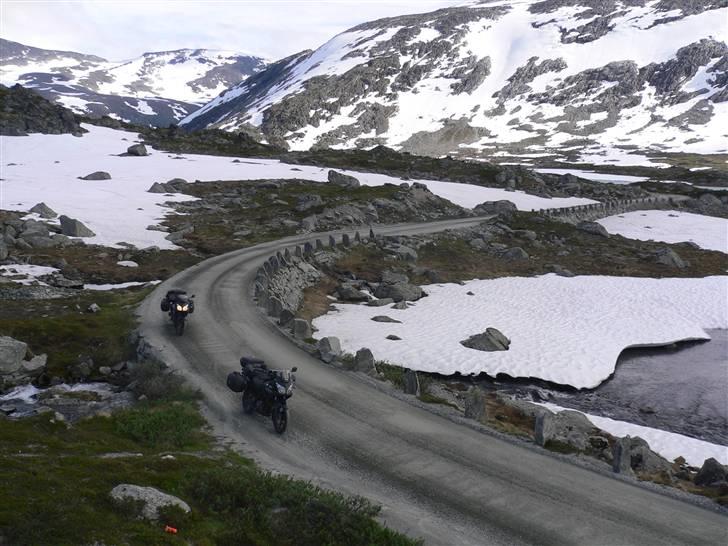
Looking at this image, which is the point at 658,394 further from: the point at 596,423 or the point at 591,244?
the point at 591,244

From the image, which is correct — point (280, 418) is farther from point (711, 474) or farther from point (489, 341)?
point (489, 341)

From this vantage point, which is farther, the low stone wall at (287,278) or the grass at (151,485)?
the low stone wall at (287,278)

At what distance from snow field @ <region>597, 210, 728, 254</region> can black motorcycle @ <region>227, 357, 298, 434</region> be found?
68.6 m

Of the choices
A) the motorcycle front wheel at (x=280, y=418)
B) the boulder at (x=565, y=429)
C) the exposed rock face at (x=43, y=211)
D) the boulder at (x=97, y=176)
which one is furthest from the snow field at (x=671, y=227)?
the motorcycle front wheel at (x=280, y=418)

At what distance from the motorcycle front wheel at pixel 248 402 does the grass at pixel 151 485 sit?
2206mm

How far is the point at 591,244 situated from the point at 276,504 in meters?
61.6

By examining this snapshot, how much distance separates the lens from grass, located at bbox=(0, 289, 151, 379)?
24.2 meters

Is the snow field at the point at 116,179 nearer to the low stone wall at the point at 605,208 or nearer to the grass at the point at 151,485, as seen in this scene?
the low stone wall at the point at 605,208

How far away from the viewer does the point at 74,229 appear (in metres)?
48.9

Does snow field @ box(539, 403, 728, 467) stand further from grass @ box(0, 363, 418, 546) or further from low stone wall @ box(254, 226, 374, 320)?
grass @ box(0, 363, 418, 546)

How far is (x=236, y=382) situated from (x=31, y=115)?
4743 inches

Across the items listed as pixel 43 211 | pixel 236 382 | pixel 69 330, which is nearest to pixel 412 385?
pixel 236 382

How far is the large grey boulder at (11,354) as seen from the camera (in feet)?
72.2

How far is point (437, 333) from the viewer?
119 feet
